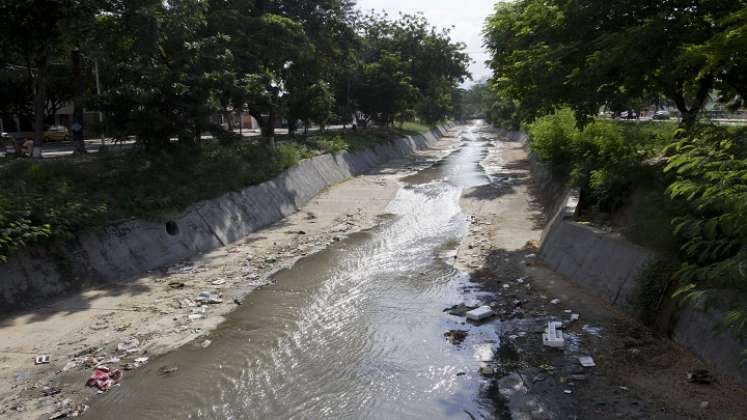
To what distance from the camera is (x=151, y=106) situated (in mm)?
15422

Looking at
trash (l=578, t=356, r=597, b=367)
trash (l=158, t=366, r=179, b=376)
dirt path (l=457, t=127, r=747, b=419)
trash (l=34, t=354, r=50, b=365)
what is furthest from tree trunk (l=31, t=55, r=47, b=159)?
trash (l=578, t=356, r=597, b=367)

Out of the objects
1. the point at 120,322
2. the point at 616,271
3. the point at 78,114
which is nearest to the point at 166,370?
the point at 120,322

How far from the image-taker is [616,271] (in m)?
9.85

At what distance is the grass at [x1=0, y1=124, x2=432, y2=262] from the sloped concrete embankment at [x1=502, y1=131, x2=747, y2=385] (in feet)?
33.7

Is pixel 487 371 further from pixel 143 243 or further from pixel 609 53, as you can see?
pixel 143 243

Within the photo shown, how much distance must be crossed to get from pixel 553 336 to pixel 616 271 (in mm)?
2291

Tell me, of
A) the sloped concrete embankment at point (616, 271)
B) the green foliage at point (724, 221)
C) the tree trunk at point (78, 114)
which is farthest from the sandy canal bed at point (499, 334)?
the tree trunk at point (78, 114)

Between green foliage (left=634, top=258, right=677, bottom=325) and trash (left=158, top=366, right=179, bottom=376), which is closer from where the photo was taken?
trash (left=158, top=366, right=179, bottom=376)

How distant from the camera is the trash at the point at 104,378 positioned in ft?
25.1

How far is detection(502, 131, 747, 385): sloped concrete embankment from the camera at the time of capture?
6918 millimetres

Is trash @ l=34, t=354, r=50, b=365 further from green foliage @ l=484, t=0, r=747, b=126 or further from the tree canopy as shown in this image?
green foliage @ l=484, t=0, r=747, b=126

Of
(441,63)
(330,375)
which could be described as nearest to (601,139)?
(330,375)

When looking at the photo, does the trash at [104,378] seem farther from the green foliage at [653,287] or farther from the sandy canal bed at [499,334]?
the green foliage at [653,287]

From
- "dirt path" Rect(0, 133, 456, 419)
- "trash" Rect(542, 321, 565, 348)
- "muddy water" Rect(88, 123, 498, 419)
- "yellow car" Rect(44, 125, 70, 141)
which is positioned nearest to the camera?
"muddy water" Rect(88, 123, 498, 419)
